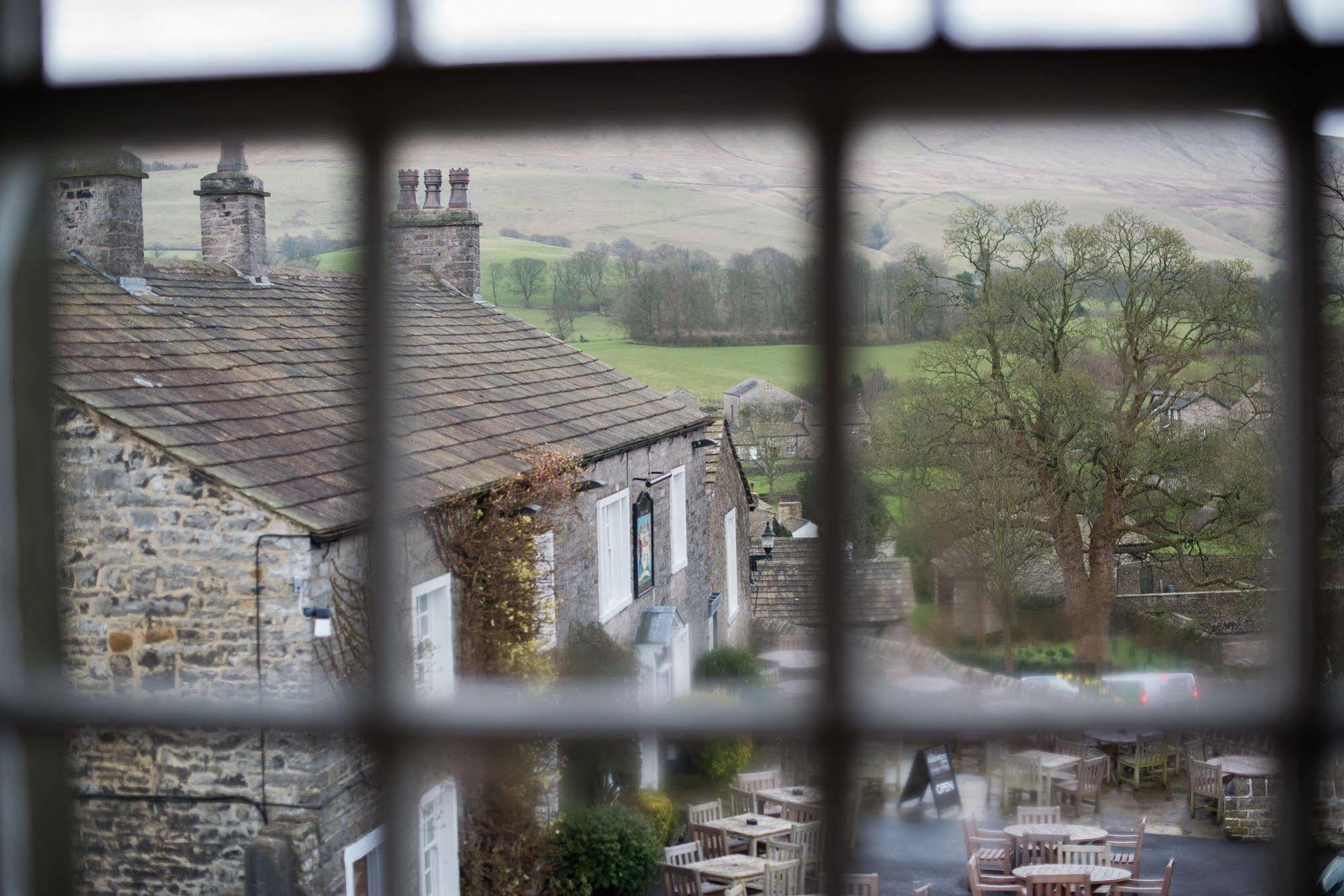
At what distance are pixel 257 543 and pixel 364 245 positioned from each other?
2144 mm

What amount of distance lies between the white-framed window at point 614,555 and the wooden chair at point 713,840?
1200 millimetres

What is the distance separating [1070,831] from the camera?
1.12 m

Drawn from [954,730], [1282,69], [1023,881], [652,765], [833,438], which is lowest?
[1023,881]

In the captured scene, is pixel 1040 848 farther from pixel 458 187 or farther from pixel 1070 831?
pixel 458 187

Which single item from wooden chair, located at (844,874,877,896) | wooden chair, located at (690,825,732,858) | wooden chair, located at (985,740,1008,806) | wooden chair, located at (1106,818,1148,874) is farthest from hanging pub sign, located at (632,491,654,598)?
wooden chair, located at (844,874,877,896)

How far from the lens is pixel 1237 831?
927mm

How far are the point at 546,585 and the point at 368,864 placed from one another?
1.96 metres

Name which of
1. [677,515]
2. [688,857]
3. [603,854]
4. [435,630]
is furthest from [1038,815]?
[677,515]

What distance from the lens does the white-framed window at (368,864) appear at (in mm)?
777

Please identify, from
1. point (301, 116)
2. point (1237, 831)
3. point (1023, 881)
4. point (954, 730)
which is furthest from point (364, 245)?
point (1023, 881)

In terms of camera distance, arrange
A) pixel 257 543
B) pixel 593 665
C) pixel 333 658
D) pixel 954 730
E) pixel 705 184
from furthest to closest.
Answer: pixel 593 665 → pixel 257 543 → pixel 333 658 → pixel 705 184 → pixel 954 730

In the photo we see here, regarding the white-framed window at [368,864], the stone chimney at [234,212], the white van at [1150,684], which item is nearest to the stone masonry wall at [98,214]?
the stone chimney at [234,212]

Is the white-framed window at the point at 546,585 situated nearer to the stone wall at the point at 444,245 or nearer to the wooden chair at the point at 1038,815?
the stone wall at the point at 444,245

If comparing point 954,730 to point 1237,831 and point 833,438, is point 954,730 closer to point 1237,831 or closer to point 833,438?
point 833,438
